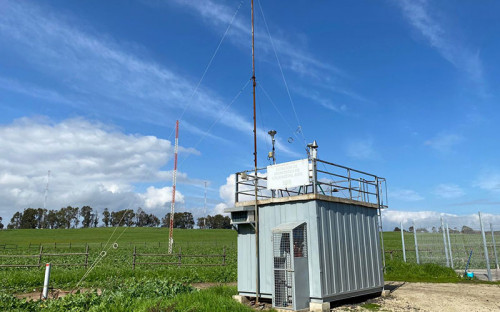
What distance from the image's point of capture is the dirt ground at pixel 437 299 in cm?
1342

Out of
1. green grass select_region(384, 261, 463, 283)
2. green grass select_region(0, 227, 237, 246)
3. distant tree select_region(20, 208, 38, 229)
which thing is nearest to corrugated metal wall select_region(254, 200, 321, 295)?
green grass select_region(384, 261, 463, 283)

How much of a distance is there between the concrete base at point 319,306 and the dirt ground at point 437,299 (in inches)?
27.7

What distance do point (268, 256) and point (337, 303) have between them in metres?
3.15

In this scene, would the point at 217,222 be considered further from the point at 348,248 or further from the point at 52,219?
the point at 348,248

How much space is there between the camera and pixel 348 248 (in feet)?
46.5

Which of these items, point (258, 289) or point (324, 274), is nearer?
point (324, 274)

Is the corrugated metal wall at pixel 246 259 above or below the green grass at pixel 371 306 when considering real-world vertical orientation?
above

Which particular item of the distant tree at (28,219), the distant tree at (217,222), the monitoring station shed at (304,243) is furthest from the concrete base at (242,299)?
the distant tree at (28,219)

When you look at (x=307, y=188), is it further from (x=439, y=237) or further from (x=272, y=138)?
(x=439, y=237)

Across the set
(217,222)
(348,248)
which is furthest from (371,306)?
(217,222)

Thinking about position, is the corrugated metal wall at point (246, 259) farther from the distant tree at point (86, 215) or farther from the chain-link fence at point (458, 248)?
the distant tree at point (86, 215)

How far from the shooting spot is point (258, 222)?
14.3 meters

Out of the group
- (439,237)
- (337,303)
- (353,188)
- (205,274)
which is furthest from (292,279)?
(439,237)

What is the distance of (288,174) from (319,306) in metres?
4.76
